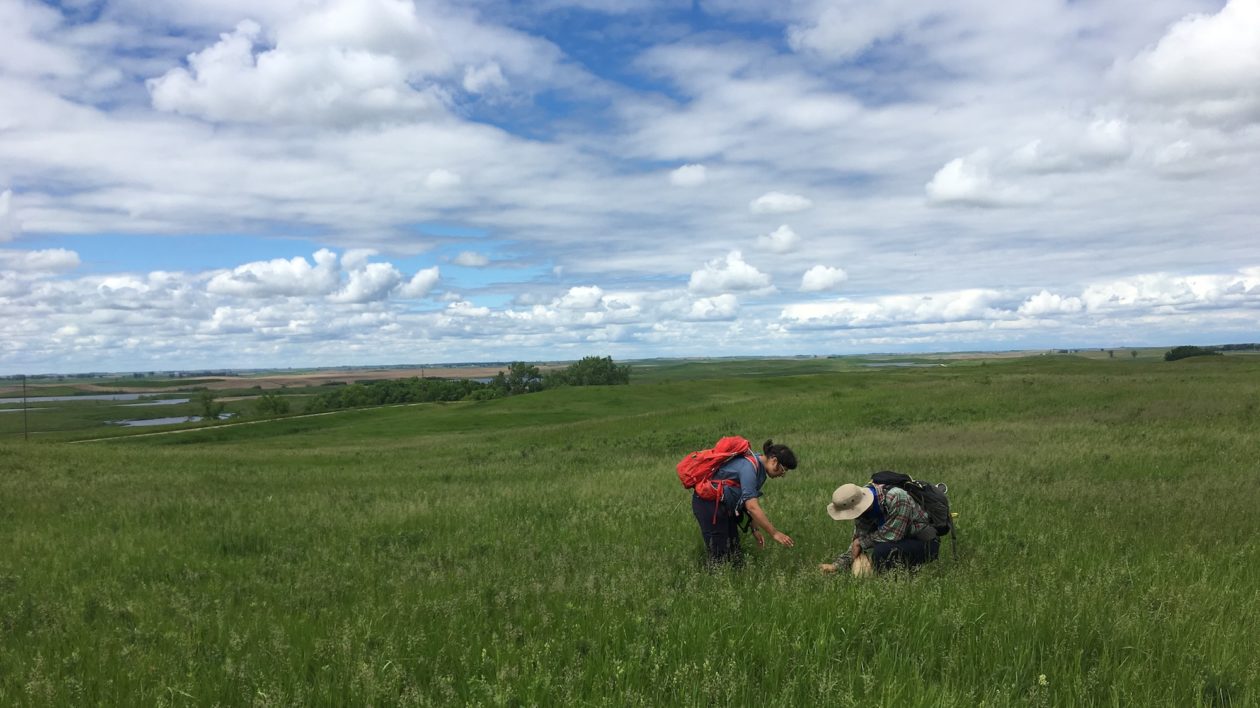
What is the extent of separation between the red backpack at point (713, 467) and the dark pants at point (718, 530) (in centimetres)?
13

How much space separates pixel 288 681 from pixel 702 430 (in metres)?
28.0

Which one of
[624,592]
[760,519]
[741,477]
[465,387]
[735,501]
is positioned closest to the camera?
[624,592]

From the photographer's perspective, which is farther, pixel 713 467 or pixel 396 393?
pixel 396 393

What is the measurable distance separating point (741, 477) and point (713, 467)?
0.34 meters

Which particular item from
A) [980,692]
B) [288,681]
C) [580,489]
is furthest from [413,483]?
[980,692]

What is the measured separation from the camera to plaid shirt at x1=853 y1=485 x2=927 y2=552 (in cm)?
681

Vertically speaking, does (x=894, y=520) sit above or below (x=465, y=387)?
above

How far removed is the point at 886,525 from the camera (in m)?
6.86

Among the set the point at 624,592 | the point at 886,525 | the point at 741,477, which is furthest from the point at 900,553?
the point at 624,592

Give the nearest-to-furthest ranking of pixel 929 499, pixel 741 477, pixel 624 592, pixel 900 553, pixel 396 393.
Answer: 1. pixel 624 592
2. pixel 900 553
3. pixel 929 499
4. pixel 741 477
5. pixel 396 393

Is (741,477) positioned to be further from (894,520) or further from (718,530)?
(894,520)

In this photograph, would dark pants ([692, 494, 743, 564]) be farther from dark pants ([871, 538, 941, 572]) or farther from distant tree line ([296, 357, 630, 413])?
distant tree line ([296, 357, 630, 413])

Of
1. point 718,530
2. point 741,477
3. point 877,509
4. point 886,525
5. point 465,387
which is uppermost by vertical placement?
point 741,477

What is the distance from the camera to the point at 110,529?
1097 centimetres
